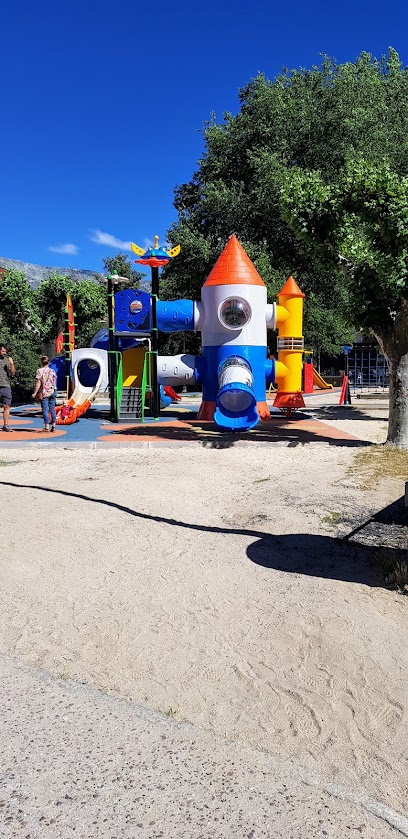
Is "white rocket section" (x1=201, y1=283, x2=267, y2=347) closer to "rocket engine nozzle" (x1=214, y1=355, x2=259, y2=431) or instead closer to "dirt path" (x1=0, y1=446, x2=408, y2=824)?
"rocket engine nozzle" (x1=214, y1=355, x2=259, y2=431)

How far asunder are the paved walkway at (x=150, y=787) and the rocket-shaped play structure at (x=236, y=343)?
11260mm

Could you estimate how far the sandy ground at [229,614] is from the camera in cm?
284

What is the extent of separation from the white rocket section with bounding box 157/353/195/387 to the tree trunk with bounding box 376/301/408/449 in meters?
6.90

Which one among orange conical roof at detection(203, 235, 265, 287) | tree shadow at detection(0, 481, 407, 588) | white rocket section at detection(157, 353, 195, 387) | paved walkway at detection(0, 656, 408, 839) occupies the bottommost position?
paved walkway at detection(0, 656, 408, 839)

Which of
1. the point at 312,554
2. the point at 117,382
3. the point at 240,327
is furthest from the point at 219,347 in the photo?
the point at 312,554

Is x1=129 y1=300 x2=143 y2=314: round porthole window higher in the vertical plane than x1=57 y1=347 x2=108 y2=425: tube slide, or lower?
higher

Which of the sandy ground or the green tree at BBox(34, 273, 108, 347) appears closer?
the sandy ground

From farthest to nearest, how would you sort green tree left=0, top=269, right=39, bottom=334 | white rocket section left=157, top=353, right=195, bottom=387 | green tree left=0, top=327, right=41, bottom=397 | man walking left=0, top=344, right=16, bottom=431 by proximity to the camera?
green tree left=0, top=269, right=39, bottom=334 < green tree left=0, top=327, right=41, bottom=397 < white rocket section left=157, top=353, right=195, bottom=387 < man walking left=0, top=344, right=16, bottom=431

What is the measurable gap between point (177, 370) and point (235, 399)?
3.09m

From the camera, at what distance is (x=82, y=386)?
1916 cm

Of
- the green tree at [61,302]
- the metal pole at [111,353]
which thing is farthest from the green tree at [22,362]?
the metal pole at [111,353]

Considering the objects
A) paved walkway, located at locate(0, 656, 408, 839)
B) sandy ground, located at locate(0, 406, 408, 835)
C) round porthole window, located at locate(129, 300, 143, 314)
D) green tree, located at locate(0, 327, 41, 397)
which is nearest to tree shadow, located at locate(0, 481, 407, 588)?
sandy ground, located at locate(0, 406, 408, 835)

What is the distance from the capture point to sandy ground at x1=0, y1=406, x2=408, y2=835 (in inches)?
112

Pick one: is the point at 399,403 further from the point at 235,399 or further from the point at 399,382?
the point at 235,399
